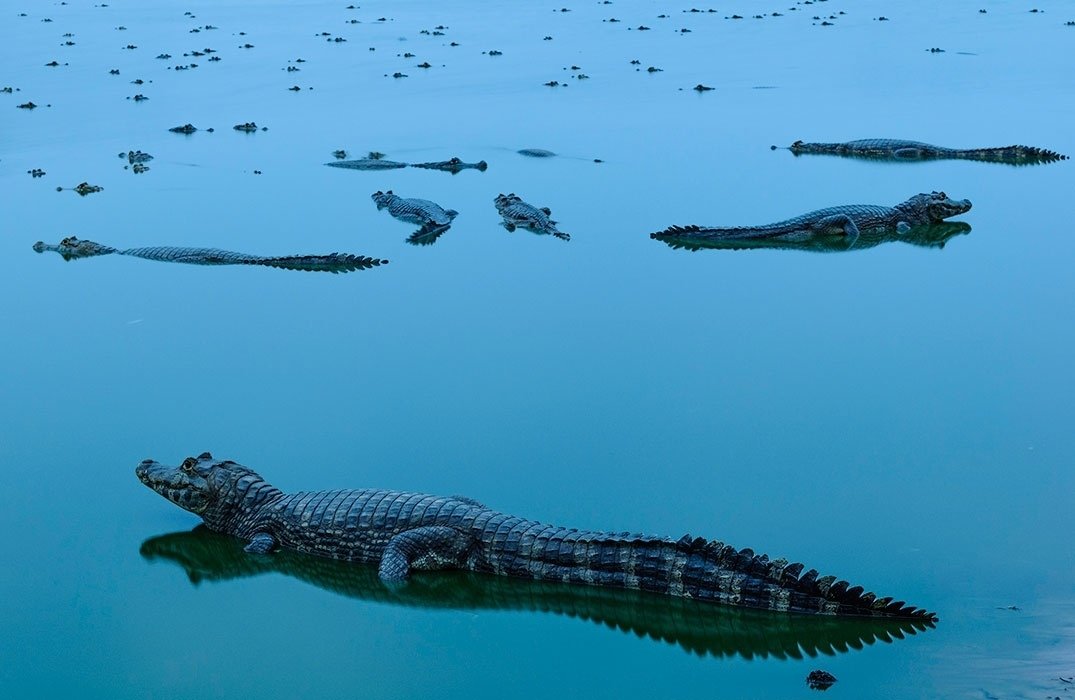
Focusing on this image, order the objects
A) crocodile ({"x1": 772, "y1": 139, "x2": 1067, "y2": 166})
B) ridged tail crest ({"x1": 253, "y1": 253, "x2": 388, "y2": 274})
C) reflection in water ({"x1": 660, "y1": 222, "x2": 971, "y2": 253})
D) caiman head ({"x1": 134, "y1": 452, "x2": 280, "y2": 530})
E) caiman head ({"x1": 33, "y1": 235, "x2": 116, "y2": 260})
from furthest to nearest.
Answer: crocodile ({"x1": 772, "y1": 139, "x2": 1067, "y2": 166}), caiman head ({"x1": 33, "y1": 235, "x2": 116, "y2": 260}), reflection in water ({"x1": 660, "y1": 222, "x2": 971, "y2": 253}), ridged tail crest ({"x1": 253, "y1": 253, "x2": 388, "y2": 274}), caiman head ({"x1": 134, "y1": 452, "x2": 280, "y2": 530})

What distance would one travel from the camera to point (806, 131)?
21.8 metres

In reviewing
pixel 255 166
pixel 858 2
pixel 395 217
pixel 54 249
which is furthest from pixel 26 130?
pixel 858 2

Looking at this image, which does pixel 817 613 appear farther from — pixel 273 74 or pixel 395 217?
pixel 273 74

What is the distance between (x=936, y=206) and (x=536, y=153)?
6.74m

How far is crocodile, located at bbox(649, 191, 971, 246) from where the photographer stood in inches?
611

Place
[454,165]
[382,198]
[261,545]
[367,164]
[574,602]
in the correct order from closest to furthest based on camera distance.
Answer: [574,602]
[261,545]
[382,198]
[454,165]
[367,164]

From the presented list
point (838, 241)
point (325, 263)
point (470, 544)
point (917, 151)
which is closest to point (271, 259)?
point (325, 263)

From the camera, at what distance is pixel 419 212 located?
17.2m

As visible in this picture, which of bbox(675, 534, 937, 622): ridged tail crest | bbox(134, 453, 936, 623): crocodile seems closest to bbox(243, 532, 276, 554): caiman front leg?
bbox(134, 453, 936, 623): crocodile

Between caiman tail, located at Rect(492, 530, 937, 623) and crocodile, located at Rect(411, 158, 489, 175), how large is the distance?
12.8m

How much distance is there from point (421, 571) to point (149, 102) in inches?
855

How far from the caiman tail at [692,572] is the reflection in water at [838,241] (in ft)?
26.8

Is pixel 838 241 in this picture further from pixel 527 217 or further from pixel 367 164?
pixel 367 164

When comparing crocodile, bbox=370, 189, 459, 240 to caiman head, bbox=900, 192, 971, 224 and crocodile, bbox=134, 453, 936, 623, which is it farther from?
crocodile, bbox=134, 453, 936, 623
